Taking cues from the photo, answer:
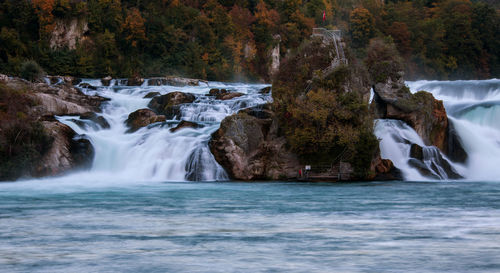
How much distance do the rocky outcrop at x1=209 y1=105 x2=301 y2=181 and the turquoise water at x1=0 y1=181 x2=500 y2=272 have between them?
17.8 ft

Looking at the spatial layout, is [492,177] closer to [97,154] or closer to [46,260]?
[97,154]

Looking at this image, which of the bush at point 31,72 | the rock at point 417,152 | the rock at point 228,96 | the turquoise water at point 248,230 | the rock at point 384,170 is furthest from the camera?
the bush at point 31,72

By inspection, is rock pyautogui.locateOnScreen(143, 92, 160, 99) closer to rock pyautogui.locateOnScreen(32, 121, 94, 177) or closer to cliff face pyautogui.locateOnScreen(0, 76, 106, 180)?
cliff face pyautogui.locateOnScreen(0, 76, 106, 180)

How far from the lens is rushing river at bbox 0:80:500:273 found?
10180 millimetres

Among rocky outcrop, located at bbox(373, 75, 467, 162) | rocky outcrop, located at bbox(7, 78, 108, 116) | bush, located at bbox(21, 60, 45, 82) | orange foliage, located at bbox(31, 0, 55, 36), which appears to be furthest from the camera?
orange foliage, located at bbox(31, 0, 55, 36)

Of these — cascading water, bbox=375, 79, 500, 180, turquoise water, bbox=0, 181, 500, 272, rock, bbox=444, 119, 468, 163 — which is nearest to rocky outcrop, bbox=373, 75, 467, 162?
rock, bbox=444, 119, 468, 163

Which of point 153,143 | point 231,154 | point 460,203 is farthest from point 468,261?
point 153,143

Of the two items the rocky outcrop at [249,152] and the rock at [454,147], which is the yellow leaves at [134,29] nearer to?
the rocky outcrop at [249,152]

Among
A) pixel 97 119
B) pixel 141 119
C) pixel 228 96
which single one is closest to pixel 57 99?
pixel 97 119

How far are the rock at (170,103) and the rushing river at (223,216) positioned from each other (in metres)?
2.96

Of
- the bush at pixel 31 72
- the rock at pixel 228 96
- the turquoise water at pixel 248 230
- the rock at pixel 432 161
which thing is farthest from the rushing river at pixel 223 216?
the bush at pixel 31 72

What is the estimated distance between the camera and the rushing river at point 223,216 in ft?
33.4

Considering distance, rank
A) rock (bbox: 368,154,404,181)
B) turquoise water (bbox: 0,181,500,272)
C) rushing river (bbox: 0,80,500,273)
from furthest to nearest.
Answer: rock (bbox: 368,154,404,181)
rushing river (bbox: 0,80,500,273)
turquoise water (bbox: 0,181,500,272)

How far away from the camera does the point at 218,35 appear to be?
76312 millimetres
